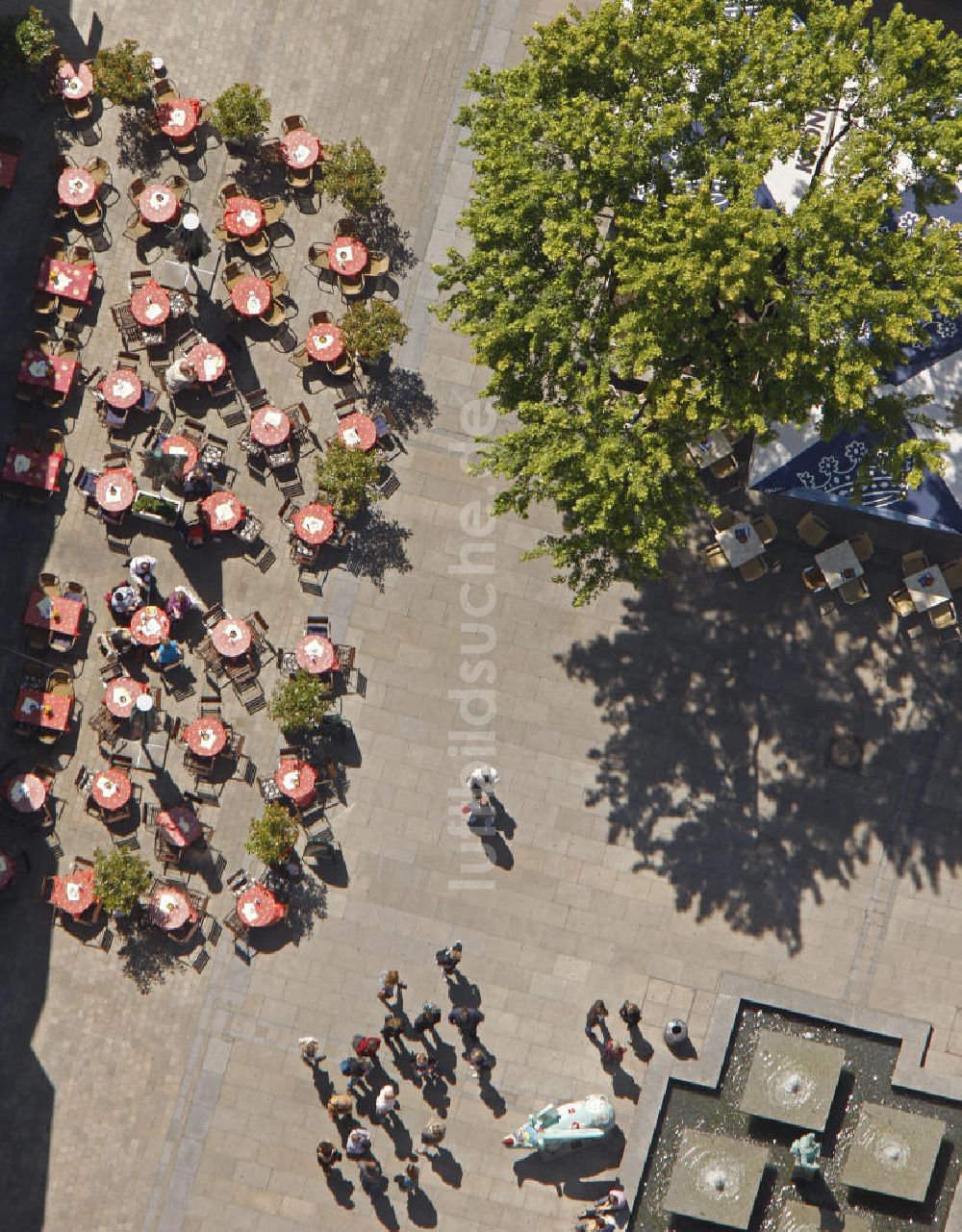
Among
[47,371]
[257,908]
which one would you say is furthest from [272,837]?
[47,371]

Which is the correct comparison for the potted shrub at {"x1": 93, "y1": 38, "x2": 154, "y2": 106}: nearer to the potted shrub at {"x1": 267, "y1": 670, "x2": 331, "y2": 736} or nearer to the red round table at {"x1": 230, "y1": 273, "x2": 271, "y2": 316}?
the red round table at {"x1": 230, "y1": 273, "x2": 271, "y2": 316}

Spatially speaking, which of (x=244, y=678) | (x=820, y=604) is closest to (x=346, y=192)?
(x=244, y=678)

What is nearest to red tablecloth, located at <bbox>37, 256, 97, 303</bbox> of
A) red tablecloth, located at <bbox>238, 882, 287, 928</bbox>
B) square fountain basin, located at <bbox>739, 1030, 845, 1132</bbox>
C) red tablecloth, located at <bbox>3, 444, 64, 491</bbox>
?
red tablecloth, located at <bbox>3, 444, 64, 491</bbox>

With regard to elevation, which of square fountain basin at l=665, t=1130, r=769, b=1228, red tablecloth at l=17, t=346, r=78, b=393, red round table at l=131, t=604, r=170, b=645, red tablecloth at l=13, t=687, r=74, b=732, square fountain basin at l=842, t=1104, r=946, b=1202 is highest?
red tablecloth at l=17, t=346, r=78, b=393

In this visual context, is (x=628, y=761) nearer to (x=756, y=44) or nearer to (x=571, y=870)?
(x=571, y=870)

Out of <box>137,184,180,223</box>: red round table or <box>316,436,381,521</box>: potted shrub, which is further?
<box>137,184,180,223</box>: red round table
